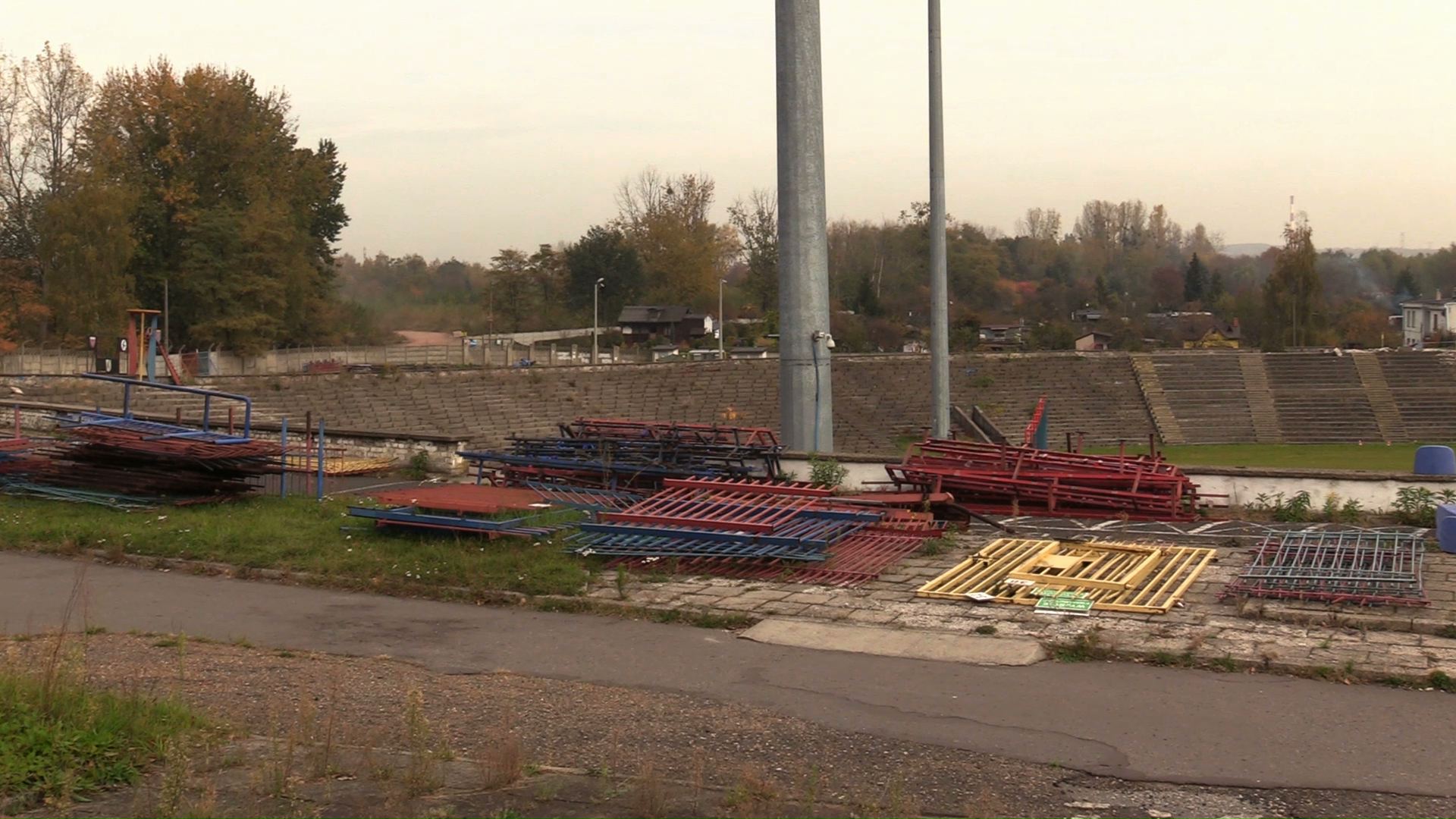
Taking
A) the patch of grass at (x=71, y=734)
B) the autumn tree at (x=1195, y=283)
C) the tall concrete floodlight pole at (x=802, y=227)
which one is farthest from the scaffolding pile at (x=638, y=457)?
the autumn tree at (x=1195, y=283)

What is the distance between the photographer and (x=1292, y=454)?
44.3 meters

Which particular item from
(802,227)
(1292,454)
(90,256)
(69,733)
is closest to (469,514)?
(69,733)

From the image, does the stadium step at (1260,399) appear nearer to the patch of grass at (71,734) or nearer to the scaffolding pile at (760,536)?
the scaffolding pile at (760,536)

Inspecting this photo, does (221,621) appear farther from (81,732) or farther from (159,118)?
(159,118)

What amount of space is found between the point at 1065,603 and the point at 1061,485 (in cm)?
488

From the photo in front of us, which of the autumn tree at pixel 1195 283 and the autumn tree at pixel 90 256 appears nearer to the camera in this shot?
the autumn tree at pixel 90 256

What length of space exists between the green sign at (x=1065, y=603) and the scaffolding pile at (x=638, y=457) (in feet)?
17.9

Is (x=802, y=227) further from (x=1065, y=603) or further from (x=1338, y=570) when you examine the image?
(x=1338, y=570)

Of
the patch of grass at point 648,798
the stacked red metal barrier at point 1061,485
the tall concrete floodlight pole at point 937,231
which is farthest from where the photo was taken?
the tall concrete floodlight pole at point 937,231

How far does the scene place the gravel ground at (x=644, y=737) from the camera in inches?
214

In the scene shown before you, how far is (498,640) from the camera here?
8.88 metres

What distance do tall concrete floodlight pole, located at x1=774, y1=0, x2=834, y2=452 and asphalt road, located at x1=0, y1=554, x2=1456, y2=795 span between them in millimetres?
8162

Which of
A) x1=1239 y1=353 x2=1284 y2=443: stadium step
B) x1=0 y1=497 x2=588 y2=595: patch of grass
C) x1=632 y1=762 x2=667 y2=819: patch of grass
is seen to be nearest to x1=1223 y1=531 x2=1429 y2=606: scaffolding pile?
x1=0 y1=497 x2=588 y2=595: patch of grass

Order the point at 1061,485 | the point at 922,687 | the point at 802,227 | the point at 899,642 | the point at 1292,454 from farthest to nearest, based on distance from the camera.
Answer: the point at 1292,454 < the point at 802,227 < the point at 1061,485 < the point at 899,642 < the point at 922,687
